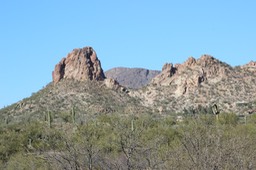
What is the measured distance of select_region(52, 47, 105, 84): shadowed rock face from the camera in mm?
77625

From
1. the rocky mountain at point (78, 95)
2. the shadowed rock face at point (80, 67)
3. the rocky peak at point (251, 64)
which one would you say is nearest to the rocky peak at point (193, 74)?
the rocky peak at point (251, 64)

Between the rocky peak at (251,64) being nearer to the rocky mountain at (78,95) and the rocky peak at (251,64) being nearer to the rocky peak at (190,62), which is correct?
the rocky peak at (190,62)

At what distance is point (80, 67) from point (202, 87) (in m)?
17.0

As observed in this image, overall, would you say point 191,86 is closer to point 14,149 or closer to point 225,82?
point 225,82

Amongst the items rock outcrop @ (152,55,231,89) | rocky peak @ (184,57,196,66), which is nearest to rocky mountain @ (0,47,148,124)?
rock outcrop @ (152,55,231,89)

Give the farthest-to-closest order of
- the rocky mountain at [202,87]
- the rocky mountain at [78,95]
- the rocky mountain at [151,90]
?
1. the rocky mountain at [202,87]
2. the rocky mountain at [151,90]
3. the rocky mountain at [78,95]

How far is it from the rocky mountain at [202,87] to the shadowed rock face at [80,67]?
649cm

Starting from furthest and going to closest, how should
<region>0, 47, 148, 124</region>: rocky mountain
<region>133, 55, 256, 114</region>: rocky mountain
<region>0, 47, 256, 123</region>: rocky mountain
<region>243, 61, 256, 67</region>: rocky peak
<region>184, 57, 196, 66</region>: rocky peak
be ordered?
<region>243, 61, 256, 67</region>: rocky peak → <region>184, 57, 196, 66</region>: rocky peak → <region>133, 55, 256, 114</region>: rocky mountain → <region>0, 47, 256, 123</region>: rocky mountain → <region>0, 47, 148, 124</region>: rocky mountain

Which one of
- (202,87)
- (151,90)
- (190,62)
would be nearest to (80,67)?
(151,90)

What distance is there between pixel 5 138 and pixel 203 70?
1641 inches

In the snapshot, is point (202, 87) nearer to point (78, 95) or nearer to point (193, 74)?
point (193, 74)

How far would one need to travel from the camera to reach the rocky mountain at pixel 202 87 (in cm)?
7306

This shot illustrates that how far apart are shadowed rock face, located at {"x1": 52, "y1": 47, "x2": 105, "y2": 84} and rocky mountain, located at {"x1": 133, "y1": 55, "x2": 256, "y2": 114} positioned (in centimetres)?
649

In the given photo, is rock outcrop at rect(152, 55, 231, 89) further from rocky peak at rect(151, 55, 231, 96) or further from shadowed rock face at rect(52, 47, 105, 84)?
shadowed rock face at rect(52, 47, 105, 84)
